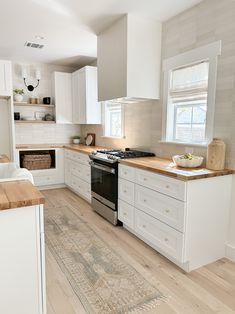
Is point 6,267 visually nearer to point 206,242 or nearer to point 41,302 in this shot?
point 41,302

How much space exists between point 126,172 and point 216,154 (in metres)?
1.02

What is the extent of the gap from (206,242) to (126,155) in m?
1.38

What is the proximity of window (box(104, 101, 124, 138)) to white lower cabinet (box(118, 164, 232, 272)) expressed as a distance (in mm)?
1662

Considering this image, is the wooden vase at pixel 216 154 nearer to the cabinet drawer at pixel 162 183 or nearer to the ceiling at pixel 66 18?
the cabinet drawer at pixel 162 183

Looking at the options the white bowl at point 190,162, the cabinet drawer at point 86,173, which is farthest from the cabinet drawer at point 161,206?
the cabinet drawer at point 86,173

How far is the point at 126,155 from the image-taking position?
303 centimetres

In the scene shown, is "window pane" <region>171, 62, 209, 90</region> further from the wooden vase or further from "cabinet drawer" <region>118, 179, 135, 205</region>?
"cabinet drawer" <region>118, 179, 135, 205</region>

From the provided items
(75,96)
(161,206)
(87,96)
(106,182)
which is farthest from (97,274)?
(75,96)

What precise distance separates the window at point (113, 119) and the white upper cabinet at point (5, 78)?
1.71 meters

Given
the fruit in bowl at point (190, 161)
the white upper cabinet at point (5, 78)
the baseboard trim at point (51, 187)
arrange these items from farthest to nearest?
the baseboard trim at point (51, 187) < the white upper cabinet at point (5, 78) < the fruit in bowl at point (190, 161)

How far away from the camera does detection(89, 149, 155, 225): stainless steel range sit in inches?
117

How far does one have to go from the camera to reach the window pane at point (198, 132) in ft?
8.50

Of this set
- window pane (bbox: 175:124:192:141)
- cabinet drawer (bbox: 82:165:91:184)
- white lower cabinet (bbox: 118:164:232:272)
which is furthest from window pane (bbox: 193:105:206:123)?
cabinet drawer (bbox: 82:165:91:184)

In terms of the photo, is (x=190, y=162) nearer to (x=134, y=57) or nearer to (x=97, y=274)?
(x=97, y=274)
